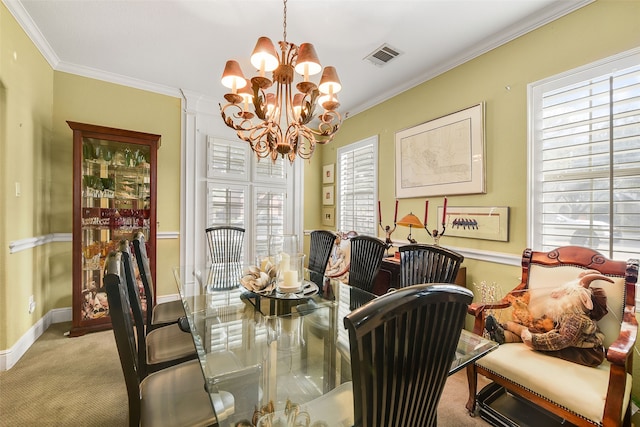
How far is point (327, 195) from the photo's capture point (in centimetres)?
461

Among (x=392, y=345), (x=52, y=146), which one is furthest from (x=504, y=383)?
(x=52, y=146)

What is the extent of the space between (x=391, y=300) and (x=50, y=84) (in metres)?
4.05

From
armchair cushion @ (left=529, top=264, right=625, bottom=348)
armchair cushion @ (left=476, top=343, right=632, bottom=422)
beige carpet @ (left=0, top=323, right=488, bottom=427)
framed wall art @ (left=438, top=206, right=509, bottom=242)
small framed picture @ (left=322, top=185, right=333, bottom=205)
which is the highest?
small framed picture @ (left=322, top=185, right=333, bottom=205)

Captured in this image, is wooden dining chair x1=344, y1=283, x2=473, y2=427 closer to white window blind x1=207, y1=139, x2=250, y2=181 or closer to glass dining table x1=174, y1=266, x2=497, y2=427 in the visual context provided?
glass dining table x1=174, y1=266, x2=497, y2=427

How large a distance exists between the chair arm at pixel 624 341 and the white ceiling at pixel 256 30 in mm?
2059

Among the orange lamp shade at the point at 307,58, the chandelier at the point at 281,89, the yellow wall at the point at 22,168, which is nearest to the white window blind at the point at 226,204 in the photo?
the yellow wall at the point at 22,168

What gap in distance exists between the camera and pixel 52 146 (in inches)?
115

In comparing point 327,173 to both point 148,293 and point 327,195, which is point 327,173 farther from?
point 148,293

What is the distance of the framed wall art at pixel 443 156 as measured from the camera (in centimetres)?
251

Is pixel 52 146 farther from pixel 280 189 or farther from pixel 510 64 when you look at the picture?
pixel 510 64

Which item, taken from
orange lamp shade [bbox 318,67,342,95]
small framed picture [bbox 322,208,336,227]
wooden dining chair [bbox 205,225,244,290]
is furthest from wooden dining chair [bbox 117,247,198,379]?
small framed picture [bbox 322,208,336,227]

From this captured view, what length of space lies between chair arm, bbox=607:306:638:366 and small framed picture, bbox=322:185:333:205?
11.4 feet

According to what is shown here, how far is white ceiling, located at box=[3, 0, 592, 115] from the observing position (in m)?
2.04

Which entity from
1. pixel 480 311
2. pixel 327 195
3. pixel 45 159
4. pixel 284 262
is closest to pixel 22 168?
pixel 45 159
